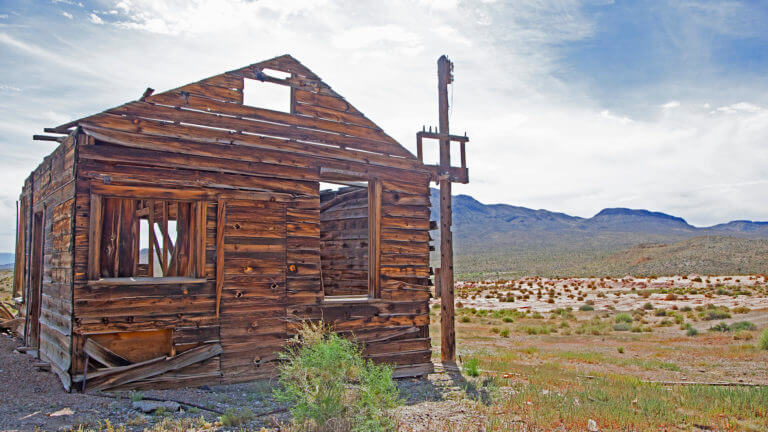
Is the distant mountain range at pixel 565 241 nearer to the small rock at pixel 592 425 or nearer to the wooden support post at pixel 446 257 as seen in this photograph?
the wooden support post at pixel 446 257

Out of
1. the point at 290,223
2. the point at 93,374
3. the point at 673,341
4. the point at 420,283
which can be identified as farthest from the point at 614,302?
the point at 93,374

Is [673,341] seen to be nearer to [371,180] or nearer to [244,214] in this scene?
[371,180]

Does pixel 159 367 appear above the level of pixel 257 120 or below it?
below

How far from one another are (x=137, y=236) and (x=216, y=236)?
110cm

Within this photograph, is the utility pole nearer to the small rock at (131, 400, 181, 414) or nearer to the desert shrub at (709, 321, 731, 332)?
the small rock at (131, 400, 181, 414)

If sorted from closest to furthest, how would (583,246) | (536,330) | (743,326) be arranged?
(743,326), (536,330), (583,246)

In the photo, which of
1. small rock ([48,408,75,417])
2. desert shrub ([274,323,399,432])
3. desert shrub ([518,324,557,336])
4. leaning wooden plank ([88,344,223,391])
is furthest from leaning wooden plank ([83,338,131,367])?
desert shrub ([518,324,557,336])

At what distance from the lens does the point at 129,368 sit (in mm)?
7500

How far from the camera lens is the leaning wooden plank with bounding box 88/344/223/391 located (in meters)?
7.37

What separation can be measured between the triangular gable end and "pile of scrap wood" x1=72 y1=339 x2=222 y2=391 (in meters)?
2.98

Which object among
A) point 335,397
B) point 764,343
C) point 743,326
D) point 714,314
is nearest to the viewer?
point 335,397

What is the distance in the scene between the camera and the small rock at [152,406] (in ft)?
21.8

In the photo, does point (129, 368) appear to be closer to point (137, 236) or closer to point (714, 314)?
point (137, 236)

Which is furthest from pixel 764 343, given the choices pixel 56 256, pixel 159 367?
pixel 56 256
